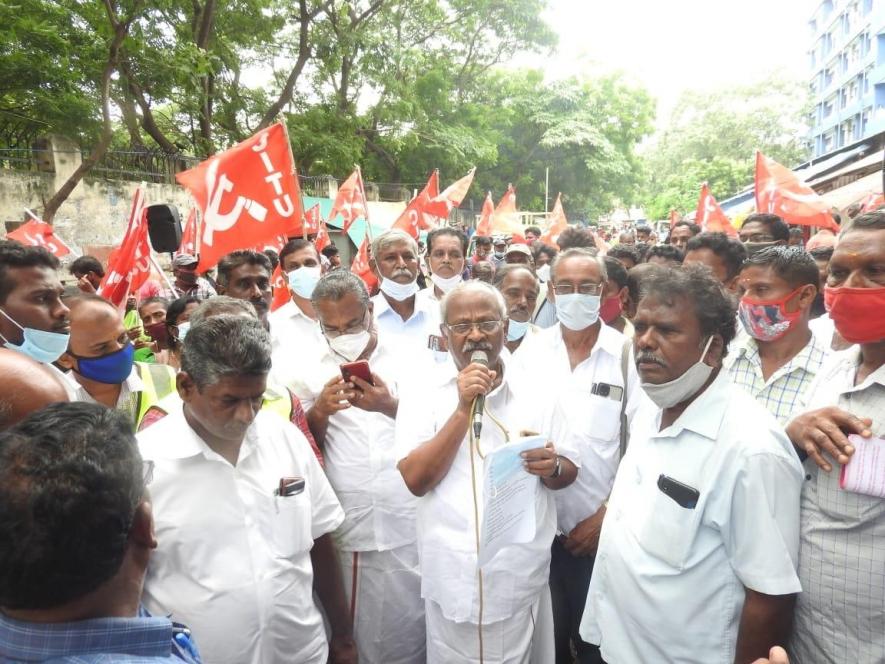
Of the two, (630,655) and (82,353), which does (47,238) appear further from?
(630,655)

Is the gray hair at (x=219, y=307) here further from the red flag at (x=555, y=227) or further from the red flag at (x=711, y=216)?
the red flag at (x=555, y=227)

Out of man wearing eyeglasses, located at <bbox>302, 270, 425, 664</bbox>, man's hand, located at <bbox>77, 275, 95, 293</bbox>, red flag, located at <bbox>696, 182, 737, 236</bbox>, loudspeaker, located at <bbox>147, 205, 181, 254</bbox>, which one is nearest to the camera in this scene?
man wearing eyeglasses, located at <bbox>302, 270, 425, 664</bbox>

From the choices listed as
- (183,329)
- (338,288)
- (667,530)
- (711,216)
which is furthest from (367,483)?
(711,216)

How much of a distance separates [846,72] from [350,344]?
53134 mm

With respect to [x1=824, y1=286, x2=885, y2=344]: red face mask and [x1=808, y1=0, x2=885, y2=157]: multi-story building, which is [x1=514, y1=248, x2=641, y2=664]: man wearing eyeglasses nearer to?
[x1=824, y1=286, x2=885, y2=344]: red face mask

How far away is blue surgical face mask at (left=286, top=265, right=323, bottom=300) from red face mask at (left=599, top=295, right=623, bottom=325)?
77.9 inches

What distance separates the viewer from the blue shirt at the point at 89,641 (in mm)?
953

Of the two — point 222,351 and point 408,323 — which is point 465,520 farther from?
point 408,323

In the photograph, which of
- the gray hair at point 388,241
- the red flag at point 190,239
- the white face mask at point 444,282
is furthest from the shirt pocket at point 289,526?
the red flag at point 190,239

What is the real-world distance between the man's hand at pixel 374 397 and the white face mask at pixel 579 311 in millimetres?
1117

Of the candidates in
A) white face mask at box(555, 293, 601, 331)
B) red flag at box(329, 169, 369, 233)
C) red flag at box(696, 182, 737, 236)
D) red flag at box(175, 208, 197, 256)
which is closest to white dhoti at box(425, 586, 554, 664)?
white face mask at box(555, 293, 601, 331)

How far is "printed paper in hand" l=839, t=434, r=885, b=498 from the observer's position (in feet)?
4.85

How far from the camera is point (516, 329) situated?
148 inches

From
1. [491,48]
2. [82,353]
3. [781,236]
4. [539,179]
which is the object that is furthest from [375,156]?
[82,353]
